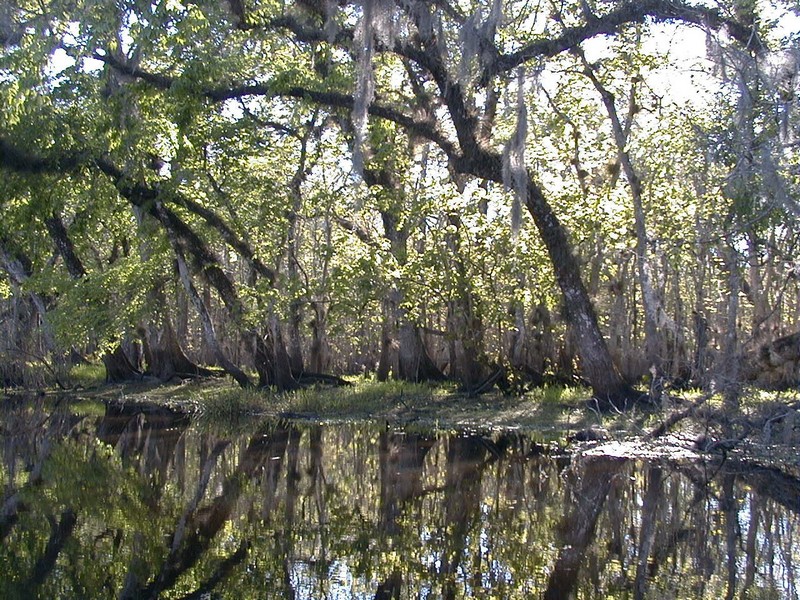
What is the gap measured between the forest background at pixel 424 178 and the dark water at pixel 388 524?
3.12 metres

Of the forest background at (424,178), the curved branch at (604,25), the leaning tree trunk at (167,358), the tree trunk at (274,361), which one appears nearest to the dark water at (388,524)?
the forest background at (424,178)

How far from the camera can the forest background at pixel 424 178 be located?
1328 centimetres

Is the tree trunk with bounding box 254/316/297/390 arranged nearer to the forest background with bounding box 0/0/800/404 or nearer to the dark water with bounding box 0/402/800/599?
the forest background with bounding box 0/0/800/404

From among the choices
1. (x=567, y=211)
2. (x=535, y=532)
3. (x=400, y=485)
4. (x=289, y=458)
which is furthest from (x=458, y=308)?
(x=535, y=532)

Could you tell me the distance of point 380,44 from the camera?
14078 millimetres

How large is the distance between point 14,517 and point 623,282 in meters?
14.0

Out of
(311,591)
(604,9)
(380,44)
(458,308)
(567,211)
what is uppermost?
(604,9)

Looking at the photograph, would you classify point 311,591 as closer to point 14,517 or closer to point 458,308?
point 14,517

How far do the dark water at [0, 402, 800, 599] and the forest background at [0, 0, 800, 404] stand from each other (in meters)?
3.12

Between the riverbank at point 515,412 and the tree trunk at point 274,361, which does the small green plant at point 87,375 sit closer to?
the riverbank at point 515,412

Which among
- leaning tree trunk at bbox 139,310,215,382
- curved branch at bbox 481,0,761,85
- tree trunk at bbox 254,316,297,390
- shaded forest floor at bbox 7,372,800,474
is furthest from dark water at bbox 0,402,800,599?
leaning tree trunk at bbox 139,310,215,382

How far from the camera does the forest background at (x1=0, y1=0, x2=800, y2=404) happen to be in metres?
13.3

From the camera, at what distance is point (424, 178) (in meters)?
19.0

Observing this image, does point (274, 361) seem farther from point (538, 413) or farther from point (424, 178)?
point (538, 413)
